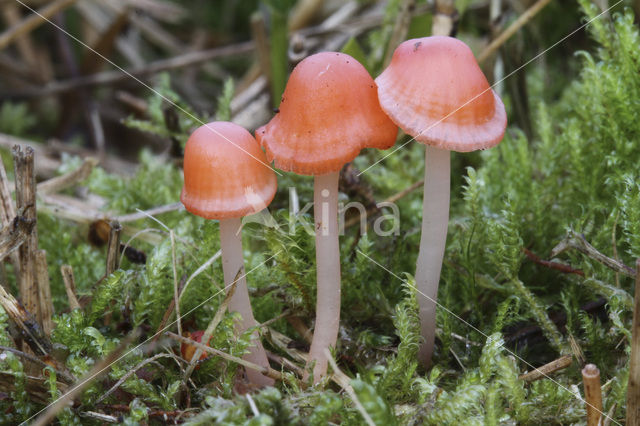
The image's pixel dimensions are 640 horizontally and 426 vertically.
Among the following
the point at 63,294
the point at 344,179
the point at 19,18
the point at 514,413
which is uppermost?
the point at 19,18

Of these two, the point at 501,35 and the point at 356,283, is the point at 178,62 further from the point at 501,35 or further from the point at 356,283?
the point at 356,283

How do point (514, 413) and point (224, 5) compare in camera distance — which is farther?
point (224, 5)

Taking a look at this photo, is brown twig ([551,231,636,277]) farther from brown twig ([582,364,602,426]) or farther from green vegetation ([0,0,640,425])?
brown twig ([582,364,602,426])

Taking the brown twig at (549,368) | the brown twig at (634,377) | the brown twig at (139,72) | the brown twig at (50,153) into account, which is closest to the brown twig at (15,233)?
the brown twig at (50,153)

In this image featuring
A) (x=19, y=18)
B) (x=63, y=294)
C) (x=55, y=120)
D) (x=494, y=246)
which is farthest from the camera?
(x=55, y=120)

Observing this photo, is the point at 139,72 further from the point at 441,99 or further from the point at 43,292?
the point at 441,99

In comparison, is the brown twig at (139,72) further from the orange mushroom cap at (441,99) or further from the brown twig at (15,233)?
the orange mushroom cap at (441,99)

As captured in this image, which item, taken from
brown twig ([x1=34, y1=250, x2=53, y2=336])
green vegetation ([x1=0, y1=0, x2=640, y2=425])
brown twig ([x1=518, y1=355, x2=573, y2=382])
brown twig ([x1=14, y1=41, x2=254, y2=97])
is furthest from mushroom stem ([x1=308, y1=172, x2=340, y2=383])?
brown twig ([x1=14, y1=41, x2=254, y2=97])

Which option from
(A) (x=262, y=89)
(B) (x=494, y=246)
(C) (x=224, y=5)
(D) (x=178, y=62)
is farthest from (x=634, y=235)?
(C) (x=224, y=5)
